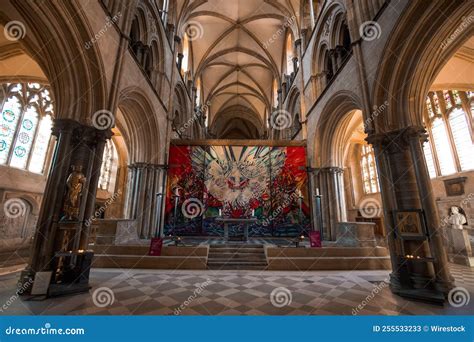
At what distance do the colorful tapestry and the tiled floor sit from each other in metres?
6.22

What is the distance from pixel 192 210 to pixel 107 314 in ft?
29.5

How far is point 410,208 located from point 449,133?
1038 centimetres

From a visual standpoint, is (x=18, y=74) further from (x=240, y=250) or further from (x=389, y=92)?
(x=389, y=92)

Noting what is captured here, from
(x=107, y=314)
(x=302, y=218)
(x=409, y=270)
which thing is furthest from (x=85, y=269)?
(x=302, y=218)

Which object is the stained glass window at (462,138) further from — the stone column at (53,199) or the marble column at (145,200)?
the stone column at (53,199)

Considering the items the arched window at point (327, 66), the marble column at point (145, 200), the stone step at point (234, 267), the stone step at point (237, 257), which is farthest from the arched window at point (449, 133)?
the marble column at point (145, 200)

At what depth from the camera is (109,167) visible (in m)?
17.0

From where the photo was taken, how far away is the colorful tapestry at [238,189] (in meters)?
11.8

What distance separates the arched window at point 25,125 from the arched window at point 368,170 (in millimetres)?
21957

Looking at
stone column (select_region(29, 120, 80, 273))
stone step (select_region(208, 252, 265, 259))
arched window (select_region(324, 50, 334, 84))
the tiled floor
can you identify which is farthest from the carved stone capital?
stone column (select_region(29, 120, 80, 273))

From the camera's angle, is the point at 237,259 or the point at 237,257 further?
the point at 237,257

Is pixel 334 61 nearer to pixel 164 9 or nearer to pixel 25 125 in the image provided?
pixel 164 9

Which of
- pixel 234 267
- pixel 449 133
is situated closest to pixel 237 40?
pixel 449 133

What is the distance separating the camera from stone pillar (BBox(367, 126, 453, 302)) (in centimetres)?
415
